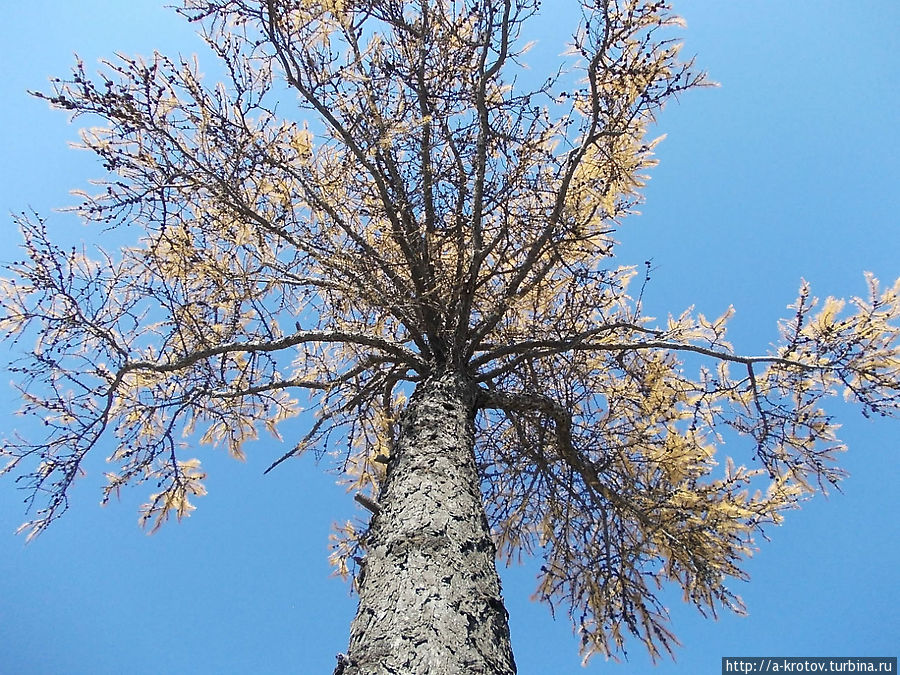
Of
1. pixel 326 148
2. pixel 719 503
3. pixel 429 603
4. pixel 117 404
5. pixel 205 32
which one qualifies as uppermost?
pixel 326 148

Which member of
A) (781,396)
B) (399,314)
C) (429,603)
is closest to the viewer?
(429,603)

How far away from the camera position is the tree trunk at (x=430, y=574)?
1.97 metres

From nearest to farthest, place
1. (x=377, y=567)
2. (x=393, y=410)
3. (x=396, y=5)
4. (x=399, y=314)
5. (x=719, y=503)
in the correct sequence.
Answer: (x=377, y=567) → (x=396, y=5) → (x=399, y=314) → (x=719, y=503) → (x=393, y=410)

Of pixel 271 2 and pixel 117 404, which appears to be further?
pixel 117 404

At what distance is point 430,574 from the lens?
2297 mm

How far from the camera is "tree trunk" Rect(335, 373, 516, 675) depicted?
6.45 feet

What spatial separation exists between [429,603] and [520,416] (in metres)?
2.63

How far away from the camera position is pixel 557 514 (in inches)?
197

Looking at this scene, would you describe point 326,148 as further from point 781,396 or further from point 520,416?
point 781,396

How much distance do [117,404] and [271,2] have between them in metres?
3.17

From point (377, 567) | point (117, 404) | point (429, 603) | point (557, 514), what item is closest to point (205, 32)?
point (117, 404)

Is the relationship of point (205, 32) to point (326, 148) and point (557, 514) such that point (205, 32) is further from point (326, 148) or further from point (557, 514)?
point (557, 514)

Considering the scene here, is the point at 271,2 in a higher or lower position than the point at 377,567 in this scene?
higher

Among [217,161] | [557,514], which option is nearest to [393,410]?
[557,514]
